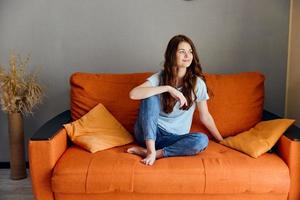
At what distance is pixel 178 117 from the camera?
2.26 m

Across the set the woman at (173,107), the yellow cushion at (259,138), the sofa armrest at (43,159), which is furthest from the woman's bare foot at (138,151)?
the yellow cushion at (259,138)

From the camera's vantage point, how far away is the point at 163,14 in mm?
2809

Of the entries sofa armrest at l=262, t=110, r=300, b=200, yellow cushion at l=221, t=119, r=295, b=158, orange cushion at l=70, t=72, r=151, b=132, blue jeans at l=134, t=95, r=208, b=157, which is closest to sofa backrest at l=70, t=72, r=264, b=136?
orange cushion at l=70, t=72, r=151, b=132

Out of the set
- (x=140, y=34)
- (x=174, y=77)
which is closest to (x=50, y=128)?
(x=174, y=77)

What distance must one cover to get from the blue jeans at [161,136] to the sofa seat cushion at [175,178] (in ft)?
0.48

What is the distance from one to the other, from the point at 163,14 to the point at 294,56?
1087mm

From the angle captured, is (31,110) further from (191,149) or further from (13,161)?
(191,149)

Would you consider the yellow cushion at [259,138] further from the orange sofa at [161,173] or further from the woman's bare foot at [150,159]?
the woman's bare foot at [150,159]

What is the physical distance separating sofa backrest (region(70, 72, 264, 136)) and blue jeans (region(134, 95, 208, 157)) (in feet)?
0.84

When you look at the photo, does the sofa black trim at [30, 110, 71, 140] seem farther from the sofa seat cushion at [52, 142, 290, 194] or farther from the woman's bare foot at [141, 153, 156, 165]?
the woman's bare foot at [141, 153, 156, 165]

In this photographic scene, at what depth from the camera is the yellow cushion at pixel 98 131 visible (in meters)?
2.18

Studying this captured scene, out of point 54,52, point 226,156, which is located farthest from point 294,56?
point 54,52

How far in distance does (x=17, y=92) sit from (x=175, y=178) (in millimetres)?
1465

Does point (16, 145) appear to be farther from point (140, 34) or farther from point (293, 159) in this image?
point (293, 159)
